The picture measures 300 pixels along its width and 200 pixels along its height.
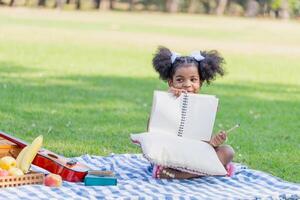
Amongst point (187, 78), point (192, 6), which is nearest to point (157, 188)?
point (187, 78)

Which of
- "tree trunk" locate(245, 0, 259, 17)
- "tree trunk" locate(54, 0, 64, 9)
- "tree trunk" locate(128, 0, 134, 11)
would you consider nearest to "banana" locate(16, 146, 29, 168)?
"tree trunk" locate(54, 0, 64, 9)

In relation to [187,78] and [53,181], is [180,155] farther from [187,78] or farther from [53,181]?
[53,181]

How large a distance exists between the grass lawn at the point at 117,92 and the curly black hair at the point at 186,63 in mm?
1105

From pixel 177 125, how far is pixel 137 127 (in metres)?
2.91

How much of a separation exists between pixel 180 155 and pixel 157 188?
0.39 m

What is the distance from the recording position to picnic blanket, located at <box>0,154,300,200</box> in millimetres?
5441

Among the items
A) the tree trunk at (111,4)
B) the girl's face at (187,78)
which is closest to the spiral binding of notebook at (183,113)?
the girl's face at (187,78)

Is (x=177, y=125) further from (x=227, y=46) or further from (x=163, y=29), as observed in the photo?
(x=163, y=29)

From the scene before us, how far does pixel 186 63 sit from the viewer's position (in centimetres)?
650

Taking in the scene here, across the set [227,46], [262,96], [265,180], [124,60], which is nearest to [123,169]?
[265,180]

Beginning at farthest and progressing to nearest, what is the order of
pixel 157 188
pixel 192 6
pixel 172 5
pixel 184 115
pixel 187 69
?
pixel 192 6, pixel 172 5, pixel 187 69, pixel 184 115, pixel 157 188

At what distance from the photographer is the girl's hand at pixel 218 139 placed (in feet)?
20.3

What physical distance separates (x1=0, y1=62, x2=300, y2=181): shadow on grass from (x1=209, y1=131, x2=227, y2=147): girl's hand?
1.12 meters

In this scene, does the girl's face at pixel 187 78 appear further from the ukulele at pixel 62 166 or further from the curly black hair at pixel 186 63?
the ukulele at pixel 62 166
